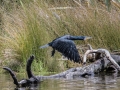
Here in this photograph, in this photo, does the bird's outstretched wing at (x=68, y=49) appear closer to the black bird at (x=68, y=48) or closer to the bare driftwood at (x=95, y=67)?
the black bird at (x=68, y=48)

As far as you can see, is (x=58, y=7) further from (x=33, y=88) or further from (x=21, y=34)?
(x=33, y=88)

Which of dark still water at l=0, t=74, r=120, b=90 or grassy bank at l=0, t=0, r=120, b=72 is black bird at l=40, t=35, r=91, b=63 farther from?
grassy bank at l=0, t=0, r=120, b=72

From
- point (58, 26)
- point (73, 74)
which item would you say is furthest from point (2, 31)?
point (73, 74)

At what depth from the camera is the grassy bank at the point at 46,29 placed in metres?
10.6

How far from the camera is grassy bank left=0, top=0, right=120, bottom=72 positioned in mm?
10586

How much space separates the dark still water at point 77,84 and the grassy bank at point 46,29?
209 cm

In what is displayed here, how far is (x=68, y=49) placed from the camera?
800 cm

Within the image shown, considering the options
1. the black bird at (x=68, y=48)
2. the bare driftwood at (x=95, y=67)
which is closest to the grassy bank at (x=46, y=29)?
the bare driftwood at (x=95, y=67)

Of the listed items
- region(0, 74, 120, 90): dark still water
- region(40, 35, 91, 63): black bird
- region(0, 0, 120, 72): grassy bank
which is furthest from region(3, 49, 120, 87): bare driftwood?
region(0, 0, 120, 72): grassy bank

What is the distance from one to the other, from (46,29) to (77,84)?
4183 mm

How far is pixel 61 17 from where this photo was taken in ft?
40.3

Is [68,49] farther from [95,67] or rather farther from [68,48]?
[95,67]

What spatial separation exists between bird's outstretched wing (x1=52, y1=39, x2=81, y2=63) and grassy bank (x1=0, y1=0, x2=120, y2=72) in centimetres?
232

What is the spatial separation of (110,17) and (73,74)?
3.43 m
